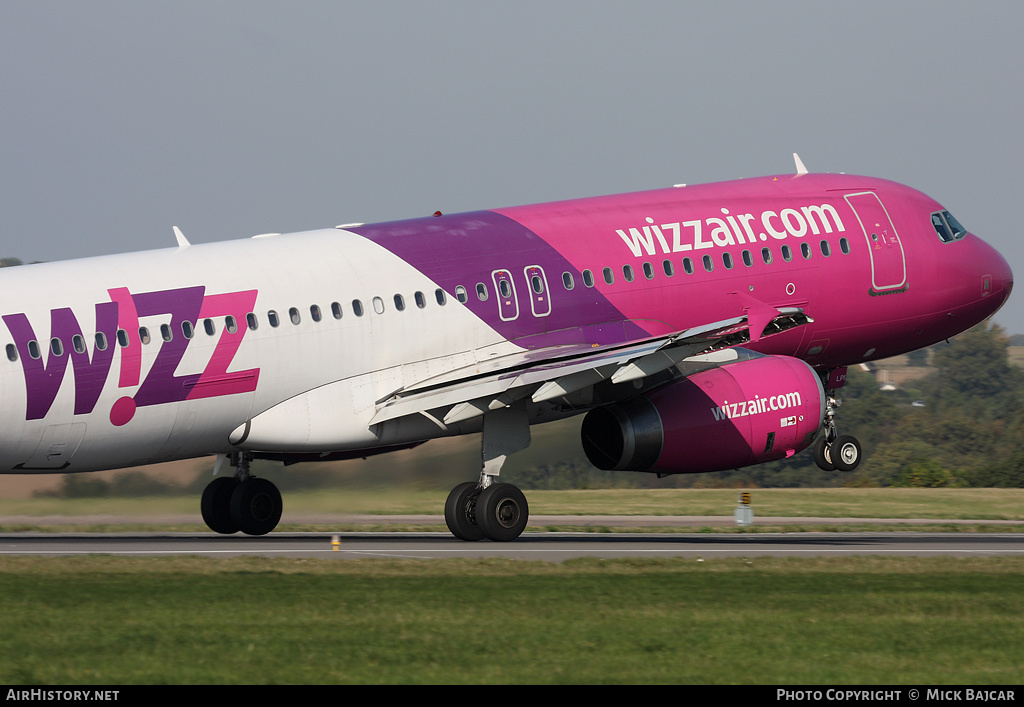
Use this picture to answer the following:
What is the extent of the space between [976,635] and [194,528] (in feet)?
77.5

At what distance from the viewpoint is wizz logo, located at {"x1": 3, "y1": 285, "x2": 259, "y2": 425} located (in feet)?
91.4

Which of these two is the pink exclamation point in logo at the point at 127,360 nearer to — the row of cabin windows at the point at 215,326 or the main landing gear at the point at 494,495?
the row of cabin windows at the point at 215,326

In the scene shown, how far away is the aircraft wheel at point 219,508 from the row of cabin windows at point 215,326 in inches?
240

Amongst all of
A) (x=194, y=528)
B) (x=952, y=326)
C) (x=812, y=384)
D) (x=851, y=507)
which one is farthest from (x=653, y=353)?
(x=851, y=507)

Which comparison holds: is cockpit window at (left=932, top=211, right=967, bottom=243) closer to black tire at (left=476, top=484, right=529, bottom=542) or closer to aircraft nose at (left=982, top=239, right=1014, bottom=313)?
aircraft nose at (left=982, top=239, right=1014, bottom=313)

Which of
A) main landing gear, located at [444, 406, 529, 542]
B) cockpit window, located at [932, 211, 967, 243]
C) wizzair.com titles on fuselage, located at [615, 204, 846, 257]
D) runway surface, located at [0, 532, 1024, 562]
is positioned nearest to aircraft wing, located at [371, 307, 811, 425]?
main landing gear, located at [444, 406, 529, 542]

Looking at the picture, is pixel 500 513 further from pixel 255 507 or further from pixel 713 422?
pixel 255 507

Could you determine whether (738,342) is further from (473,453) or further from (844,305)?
(473,453)

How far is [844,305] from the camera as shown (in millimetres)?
35500

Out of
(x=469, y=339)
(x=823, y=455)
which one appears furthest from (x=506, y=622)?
(x=823, y=455)

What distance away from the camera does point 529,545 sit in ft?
101

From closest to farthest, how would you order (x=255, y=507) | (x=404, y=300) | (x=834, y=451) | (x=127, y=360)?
(x=127, y=360) < (x=404, y=300) < (x=255, y=507) < (x=834, y=451)

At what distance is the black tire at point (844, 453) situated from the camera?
35.1 m

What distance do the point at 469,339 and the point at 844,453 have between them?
954cm
